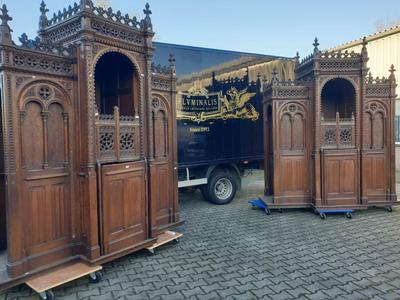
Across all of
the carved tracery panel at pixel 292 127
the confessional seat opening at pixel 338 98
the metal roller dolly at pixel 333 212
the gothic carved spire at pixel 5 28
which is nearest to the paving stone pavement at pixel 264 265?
the metal roller dolly at pixel 333 212

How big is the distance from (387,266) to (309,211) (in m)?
2.80

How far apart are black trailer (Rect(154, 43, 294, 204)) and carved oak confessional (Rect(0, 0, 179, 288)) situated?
2238mm

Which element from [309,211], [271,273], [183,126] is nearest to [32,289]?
[271,273]

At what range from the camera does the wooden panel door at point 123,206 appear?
4.05 m

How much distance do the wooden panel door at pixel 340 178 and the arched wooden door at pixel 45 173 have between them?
4.90m

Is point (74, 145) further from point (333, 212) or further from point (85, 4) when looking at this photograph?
point (333, 212)

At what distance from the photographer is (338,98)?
7.54 metres

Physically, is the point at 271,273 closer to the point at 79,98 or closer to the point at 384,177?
the point at 79,98

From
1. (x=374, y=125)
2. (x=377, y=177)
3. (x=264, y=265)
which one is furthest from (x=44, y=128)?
(x=377, y=177)

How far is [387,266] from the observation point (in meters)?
4.05

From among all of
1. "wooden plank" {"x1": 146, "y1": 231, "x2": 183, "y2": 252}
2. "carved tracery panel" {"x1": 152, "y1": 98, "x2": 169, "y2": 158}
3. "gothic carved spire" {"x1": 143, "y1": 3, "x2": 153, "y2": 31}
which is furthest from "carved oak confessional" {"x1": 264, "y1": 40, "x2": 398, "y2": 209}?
"gothic carved spire" {"x1": 143, "y1": 3, "x2": 153, "y2": 31}

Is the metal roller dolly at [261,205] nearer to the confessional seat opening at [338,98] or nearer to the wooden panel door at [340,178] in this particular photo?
the wooden panel door at [340,178]

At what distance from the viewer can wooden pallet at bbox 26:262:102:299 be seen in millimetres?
3348

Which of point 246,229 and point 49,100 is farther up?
point 49,100
